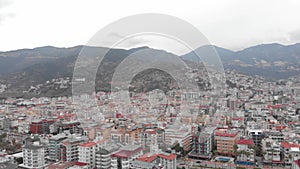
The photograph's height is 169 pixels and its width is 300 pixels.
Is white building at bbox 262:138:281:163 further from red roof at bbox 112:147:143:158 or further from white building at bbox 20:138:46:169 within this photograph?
white building at bbox 20:138:46:169

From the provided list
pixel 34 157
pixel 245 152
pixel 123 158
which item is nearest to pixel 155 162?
pixel 123 158

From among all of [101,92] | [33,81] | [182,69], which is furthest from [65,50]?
[182,69]

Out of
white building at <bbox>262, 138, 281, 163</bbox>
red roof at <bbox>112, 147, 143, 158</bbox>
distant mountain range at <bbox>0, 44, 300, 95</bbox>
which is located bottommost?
white building at <bbox>262, 138, 281, 163</bbox>

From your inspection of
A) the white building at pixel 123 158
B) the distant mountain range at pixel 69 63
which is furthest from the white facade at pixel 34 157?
the distant mountain range at pixel 69 63

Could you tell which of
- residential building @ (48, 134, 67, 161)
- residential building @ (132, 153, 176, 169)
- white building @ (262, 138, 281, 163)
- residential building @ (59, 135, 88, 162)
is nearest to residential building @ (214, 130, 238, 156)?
white building @ (262, 138, 281, 163)

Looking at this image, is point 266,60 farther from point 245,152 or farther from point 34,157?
point 34,157

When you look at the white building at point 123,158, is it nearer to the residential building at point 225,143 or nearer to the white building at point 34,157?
the white building at point 34,157

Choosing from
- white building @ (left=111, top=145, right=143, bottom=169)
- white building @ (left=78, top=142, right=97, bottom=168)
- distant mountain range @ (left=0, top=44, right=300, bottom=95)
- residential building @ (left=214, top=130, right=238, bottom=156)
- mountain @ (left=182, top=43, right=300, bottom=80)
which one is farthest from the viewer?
mountain @ (left=182, top=43, right=300, bottom=80)

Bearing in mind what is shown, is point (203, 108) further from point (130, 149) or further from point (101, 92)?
point (130, 149)
